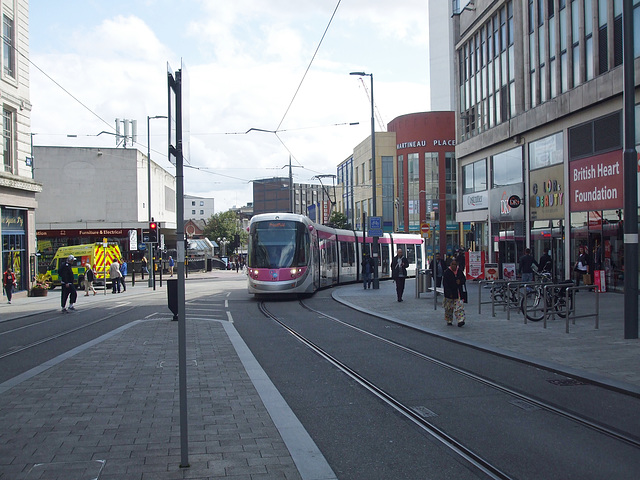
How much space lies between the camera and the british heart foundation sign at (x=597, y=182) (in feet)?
71.4

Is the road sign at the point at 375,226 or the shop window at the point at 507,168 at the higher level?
the shop window at the point at 507,168

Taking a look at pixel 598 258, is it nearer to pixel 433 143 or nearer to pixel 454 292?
pixel 454 292

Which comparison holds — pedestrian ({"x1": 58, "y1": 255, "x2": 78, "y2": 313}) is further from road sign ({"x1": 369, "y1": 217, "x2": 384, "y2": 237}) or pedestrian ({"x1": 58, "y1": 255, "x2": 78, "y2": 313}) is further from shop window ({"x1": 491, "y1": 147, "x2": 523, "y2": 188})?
shop window ({"x1": 491, "y1": 147, "x2": 523, "y2": 188})

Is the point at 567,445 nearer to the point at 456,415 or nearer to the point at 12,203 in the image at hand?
the point at 456,415

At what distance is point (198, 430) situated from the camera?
20.2ft

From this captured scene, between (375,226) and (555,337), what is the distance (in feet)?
51.0

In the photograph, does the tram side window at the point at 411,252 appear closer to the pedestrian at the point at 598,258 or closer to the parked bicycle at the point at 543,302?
the pedestrian at the point at 598,258

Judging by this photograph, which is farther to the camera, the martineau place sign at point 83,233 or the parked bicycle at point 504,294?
the martineau place sign at point 83,233

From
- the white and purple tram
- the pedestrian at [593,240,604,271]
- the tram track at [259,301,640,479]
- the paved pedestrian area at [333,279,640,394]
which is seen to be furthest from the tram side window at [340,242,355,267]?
the tram track at [259,301,640,479]

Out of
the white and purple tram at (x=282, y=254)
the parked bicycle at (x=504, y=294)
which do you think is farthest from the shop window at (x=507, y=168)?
the parked bicycle at (x=504, y=294)

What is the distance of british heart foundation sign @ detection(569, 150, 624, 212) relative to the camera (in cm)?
2175

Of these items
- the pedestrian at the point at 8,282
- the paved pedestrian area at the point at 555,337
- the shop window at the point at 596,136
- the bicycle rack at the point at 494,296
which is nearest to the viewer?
the paved pedestrian area at the point at 555,337

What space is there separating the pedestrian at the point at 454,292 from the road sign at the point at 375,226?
42.2 ft

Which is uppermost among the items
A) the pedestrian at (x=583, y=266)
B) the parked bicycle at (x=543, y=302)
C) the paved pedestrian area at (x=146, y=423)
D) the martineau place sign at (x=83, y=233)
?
the martineau place sign at (x=83, y=233)
